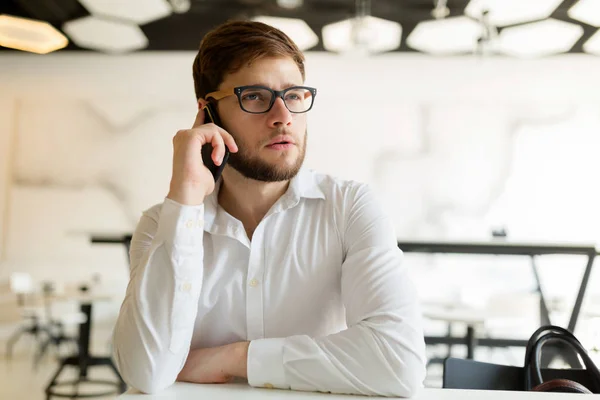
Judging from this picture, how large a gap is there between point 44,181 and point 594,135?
6.91m

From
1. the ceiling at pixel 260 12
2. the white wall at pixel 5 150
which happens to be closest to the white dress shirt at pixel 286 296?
the ceiling at pixel 260 12

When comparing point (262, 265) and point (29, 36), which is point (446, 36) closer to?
point (29, 36)

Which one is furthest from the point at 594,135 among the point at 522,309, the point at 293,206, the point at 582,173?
the point at 293,206

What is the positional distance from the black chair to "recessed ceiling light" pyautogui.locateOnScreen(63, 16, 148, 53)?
5.49 meters

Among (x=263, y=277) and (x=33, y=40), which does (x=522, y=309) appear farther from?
(x=33, y=40)

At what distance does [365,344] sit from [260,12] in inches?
199

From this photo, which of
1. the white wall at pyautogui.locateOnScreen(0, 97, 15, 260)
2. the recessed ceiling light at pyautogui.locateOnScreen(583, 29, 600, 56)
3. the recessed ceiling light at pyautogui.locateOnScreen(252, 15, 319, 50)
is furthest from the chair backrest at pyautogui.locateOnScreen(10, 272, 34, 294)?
the recessed ceiling light at pyautogui.locateOnScreen(583, 29, 600, 56)

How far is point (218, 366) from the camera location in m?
1.05

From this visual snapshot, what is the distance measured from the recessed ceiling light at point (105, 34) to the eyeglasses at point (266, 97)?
16.6 ft

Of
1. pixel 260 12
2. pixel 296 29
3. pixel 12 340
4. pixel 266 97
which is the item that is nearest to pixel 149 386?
pixel 266 97

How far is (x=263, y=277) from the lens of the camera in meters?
1.30

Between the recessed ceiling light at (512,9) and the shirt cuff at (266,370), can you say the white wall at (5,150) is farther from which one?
the shirt cuff at (266,370)

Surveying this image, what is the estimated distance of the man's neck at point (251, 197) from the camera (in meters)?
1.43

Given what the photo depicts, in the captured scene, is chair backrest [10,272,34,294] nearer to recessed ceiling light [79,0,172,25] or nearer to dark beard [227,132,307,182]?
recessed ceiling light [79,0,172,25]
